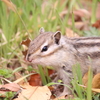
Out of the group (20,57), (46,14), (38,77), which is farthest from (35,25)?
(38,77)

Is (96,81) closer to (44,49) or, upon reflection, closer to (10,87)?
(44,49)

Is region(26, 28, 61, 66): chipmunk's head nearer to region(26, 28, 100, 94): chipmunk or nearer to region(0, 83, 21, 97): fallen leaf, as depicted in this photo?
region(26, 28, 100, 94): chipmunk

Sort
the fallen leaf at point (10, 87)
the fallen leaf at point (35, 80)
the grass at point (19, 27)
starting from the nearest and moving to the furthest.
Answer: the fallen leaf at point (10, 87)
the fallen leaf at point (35, 80)
the grass at point (19, 27)

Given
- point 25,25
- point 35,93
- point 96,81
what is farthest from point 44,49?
point 25,25

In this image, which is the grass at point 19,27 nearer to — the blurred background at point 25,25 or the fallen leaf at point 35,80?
→ the blurred background at point 25,25

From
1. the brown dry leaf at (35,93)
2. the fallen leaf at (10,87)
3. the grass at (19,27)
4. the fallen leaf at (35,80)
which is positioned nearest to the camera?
the brown dry leaf at (35,93)

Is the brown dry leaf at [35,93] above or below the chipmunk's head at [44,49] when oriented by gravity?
below

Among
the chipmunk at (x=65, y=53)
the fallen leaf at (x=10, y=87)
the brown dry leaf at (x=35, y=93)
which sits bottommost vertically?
the brown dry leaf at (x=35, y=93)

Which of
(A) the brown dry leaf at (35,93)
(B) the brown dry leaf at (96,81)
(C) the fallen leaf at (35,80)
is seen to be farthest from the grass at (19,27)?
(B) the brown dry leaf at (96,81)

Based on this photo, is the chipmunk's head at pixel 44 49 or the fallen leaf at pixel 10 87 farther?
the chipmunk's head at pixel 44 49
